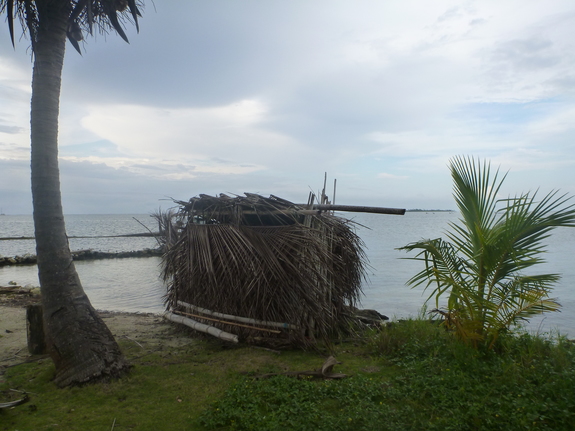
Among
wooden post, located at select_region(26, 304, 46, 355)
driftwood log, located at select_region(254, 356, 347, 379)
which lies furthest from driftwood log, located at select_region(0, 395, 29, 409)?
driftwood log, located at select_region(254, 356, 347, 379)

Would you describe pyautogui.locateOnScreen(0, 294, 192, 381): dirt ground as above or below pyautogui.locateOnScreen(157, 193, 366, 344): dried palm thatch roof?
below

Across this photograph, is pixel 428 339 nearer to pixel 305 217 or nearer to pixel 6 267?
pixel 305 217

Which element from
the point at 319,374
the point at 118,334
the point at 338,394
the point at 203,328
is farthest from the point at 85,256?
the point at 338,394

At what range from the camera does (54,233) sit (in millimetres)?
5211

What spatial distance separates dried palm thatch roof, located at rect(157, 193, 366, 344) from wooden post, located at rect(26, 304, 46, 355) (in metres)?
2.41

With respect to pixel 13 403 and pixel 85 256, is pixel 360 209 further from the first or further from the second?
pixel 85 256

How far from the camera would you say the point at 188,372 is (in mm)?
5793

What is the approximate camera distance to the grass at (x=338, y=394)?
3977 millimetres

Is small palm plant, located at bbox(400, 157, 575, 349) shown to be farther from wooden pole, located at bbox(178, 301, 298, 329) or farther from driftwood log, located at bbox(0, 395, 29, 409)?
driftwood log, located at bbox(0, 395, 29, 409)

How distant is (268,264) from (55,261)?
9.90 ft

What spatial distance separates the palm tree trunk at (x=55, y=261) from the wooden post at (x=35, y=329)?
1.38 metres

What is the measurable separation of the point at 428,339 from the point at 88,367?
4896 millimetres

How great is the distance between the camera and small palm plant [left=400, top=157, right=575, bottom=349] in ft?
17.3

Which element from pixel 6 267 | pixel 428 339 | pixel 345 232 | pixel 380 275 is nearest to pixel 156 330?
pixel 345 232
